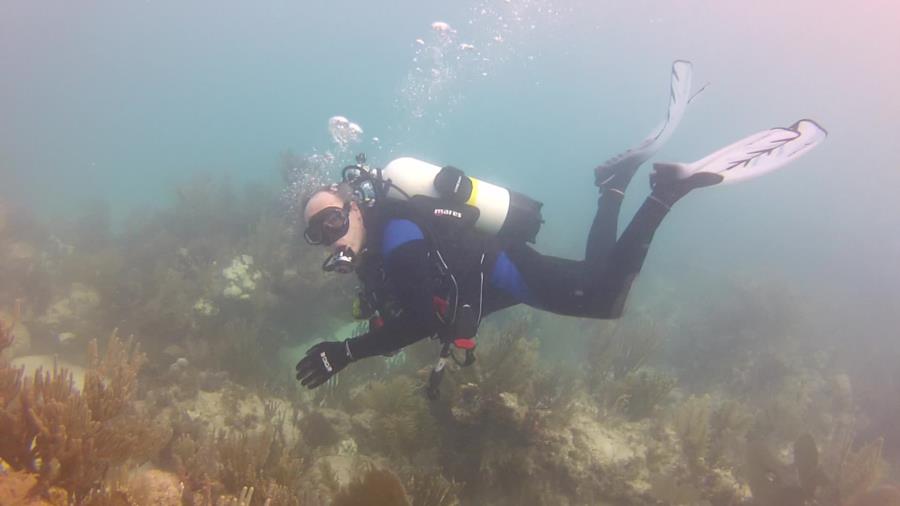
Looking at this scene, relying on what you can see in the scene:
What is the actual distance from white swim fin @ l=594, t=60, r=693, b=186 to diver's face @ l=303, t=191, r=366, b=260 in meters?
3.34

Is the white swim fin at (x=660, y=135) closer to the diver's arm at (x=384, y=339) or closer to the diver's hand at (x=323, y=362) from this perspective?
the diver's arm at (x=384, y=339)

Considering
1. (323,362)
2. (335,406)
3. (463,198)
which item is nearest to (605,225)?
(463,198)

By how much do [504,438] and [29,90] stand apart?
154672 mm

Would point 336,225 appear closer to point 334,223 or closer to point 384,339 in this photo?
point 334,223

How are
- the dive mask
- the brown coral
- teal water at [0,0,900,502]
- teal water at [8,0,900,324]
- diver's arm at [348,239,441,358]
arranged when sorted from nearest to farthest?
1. the brown coral
2. diver's arm at [348,239,441,358]
3. the dive mask
4. teal water at [0,0,900,502]
5. teal water at [8,0,900,324]

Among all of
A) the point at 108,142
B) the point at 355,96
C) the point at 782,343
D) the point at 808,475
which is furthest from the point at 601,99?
the point at 808,475

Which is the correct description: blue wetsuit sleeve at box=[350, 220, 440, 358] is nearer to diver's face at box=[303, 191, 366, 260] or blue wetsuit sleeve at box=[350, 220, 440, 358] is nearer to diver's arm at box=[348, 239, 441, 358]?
diver's arm at box=[348, 239, 441, 358]

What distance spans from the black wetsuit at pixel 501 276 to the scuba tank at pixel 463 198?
20 centimetres

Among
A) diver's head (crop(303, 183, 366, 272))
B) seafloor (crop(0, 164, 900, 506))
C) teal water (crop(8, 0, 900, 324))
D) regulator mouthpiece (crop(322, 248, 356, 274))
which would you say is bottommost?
seafloor (crop(0, 164, 900, 506))

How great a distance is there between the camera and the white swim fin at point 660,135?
17.1 ft

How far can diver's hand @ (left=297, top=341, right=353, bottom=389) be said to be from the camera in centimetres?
334

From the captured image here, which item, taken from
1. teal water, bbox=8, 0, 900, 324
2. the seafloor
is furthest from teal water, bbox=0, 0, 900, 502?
the seafloor

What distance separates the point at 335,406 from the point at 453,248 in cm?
337

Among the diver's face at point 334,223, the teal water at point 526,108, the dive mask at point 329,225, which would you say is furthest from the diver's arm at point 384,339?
the teal water at point 526,108
